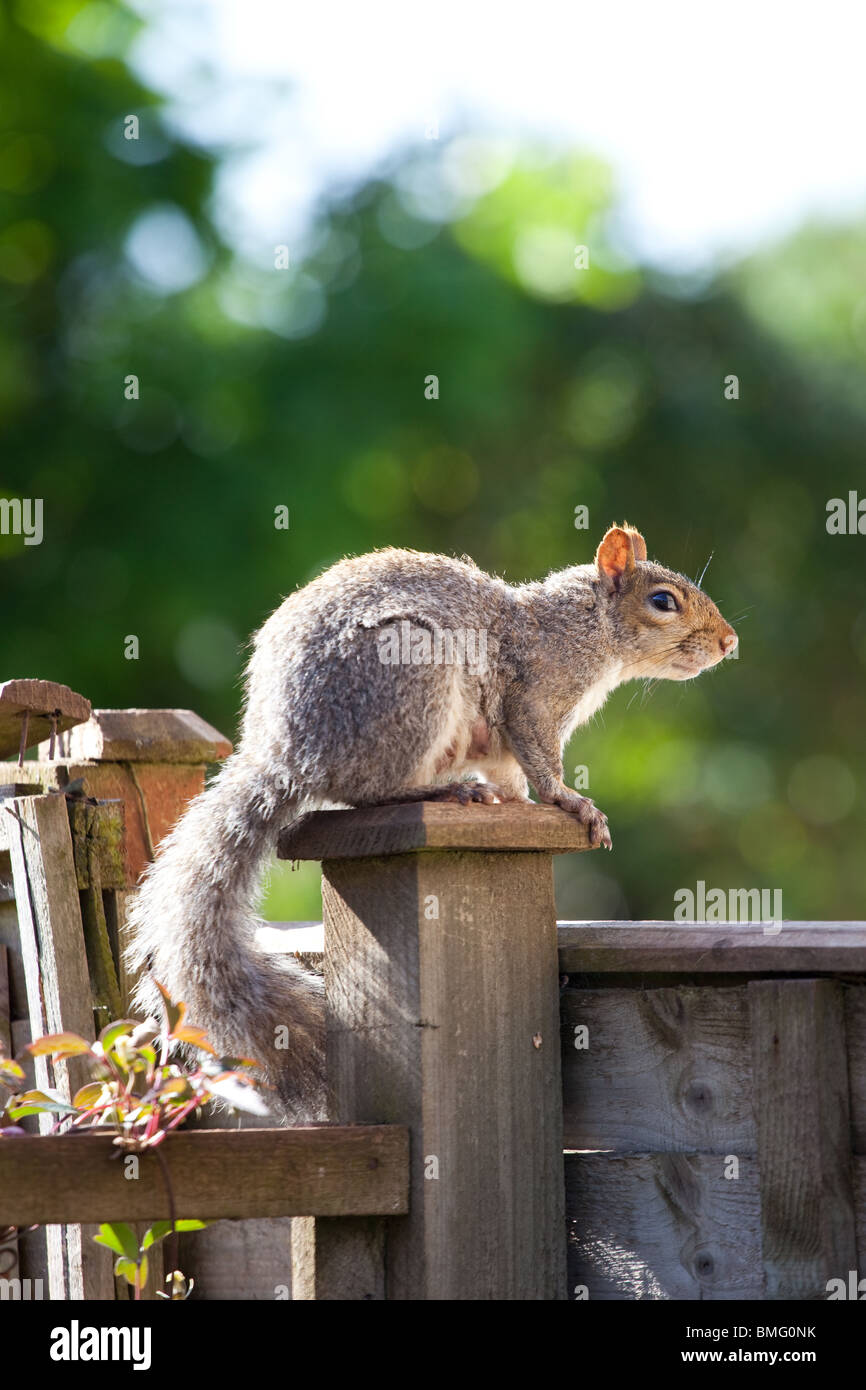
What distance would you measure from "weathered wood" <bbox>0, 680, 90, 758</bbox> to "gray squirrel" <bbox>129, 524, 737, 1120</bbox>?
0.19 metres

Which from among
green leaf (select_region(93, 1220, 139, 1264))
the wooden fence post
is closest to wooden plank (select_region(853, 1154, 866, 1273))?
the wooden fence post

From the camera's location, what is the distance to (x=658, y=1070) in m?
1.49

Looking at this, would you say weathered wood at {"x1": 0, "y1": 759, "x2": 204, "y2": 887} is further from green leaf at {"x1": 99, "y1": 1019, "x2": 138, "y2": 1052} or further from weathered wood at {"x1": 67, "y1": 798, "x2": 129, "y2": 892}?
green leaf at {"x1": 99, "y1": 1019, "x2": 138, "y2": 1052}

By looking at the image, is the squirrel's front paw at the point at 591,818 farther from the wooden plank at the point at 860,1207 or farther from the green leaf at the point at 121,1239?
the green leaf at the point at 121,1239

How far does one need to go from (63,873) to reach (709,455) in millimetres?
8837

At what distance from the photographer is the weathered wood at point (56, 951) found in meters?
1.79

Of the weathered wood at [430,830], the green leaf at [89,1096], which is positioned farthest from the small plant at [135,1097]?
the weathered wood at [430,830]

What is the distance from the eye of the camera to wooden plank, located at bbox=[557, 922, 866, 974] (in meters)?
1.38

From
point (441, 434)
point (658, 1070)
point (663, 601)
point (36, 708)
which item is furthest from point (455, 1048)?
point (441, 434)

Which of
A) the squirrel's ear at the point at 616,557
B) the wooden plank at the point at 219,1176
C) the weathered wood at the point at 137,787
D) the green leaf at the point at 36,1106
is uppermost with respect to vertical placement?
the squirrel's ear at the point at 616,557

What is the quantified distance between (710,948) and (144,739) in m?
0.95

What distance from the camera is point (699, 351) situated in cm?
1030

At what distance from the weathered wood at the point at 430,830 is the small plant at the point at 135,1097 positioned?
0.81 ft
